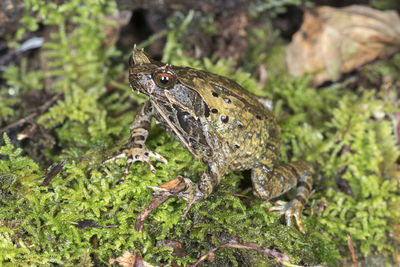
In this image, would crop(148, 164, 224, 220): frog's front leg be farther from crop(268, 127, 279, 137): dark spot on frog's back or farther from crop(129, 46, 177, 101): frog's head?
crop(268, 127, 279, 137): dark spot on frog's back

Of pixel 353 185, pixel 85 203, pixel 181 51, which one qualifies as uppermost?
pixel 181 51

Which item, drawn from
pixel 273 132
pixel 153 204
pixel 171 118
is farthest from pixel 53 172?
pixel 273 132

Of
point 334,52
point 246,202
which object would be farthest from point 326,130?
point 246,202

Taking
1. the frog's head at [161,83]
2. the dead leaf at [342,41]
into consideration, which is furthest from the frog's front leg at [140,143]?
the dead leaf at [342,41]

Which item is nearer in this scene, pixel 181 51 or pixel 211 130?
pixel 211 130

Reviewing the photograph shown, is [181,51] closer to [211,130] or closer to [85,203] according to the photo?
[211,130]
